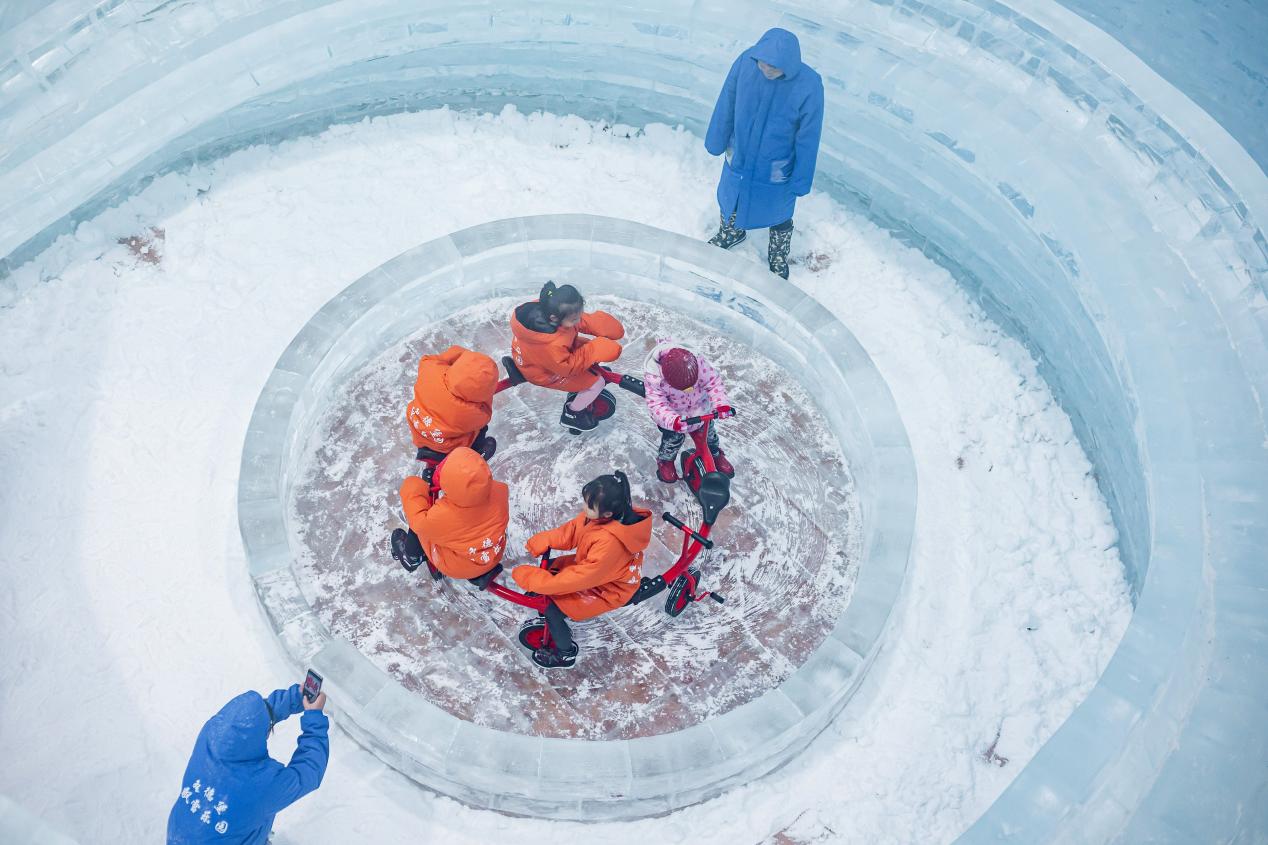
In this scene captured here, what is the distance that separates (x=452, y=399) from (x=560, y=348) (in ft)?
2.05

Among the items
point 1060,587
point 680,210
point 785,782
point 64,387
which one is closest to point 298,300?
point 64,387

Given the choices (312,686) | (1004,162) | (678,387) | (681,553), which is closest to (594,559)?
(678,387)

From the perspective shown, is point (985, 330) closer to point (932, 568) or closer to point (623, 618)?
point (932, 568)

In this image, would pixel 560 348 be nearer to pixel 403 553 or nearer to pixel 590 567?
pixel 590 567

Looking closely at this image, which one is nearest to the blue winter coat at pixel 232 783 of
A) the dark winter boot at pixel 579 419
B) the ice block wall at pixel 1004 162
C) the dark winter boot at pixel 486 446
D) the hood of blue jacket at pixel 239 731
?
the hood of blue jacket at pixel 239 731

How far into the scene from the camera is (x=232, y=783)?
3969mm

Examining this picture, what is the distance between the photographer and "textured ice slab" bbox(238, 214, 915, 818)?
488 centimetres

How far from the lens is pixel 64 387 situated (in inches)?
235

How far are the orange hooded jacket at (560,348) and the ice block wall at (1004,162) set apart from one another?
2497 mm

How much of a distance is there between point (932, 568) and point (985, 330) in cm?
173

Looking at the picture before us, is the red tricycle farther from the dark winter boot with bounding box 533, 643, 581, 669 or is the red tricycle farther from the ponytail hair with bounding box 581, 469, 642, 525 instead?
the ponytail hair with bounding box 581, 469, 642, 525

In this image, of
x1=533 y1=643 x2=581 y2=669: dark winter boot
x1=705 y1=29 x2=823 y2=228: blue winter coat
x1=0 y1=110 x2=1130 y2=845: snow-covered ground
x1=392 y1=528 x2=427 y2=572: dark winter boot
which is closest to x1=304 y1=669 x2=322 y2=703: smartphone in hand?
x1=0 y1=110 x2=1130 y2=845: snow-covered ground

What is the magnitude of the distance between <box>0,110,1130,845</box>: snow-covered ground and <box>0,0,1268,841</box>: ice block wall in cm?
27

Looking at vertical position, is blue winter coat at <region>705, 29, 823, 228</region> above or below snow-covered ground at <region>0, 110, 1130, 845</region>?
above
